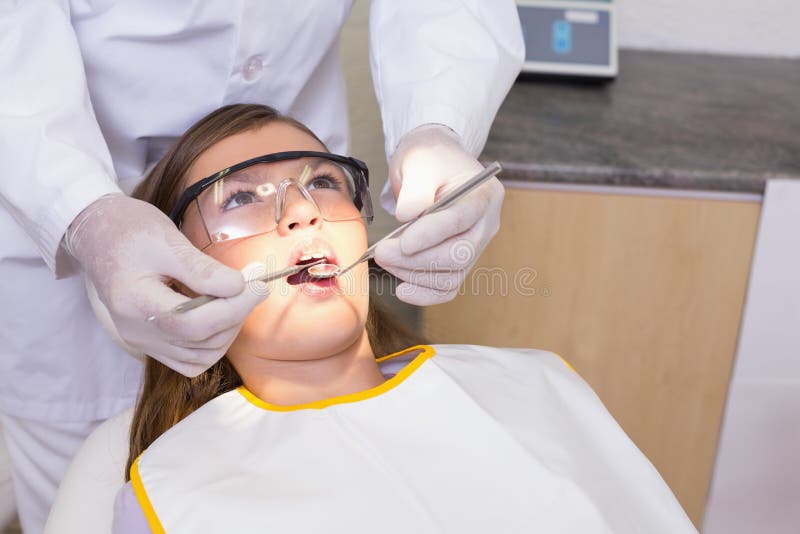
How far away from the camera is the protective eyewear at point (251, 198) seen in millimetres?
1187

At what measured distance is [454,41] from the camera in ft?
4.58

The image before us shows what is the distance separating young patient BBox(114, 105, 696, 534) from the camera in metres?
1.03

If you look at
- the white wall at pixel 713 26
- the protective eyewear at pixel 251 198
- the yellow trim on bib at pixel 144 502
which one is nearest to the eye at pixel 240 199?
the protective eyewear at pixel 251 198

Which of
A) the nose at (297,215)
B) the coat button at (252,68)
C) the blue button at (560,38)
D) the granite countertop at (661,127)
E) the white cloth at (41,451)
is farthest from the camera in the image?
the blue button at (560,38)

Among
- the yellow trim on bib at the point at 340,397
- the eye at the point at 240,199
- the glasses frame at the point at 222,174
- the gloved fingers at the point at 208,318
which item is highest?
the glasses frame at the point at 222,174

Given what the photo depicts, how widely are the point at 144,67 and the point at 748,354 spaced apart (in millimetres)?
1346

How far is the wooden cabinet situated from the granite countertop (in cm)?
5

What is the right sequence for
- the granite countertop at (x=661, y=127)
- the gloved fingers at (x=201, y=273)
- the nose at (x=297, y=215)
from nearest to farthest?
the gloved fingers at (x=201, y=273)
the nose at (x=297, y=215)
the granite countertop at (x=661, y=127)

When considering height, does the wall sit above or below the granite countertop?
above

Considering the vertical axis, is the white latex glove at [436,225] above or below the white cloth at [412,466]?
above

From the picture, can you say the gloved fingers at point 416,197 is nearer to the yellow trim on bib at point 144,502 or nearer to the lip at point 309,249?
the lip at point 309,249

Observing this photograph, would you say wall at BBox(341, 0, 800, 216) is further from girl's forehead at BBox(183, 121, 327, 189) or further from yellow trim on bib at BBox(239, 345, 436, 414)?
yellow trim on bib at BBox(239, 345, 436, 414)

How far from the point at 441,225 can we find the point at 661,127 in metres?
0.94

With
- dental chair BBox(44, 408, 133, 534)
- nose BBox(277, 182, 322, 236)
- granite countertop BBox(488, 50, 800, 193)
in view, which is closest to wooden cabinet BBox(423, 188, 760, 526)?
granite countertop BBox(488, 50, 800, 193)
